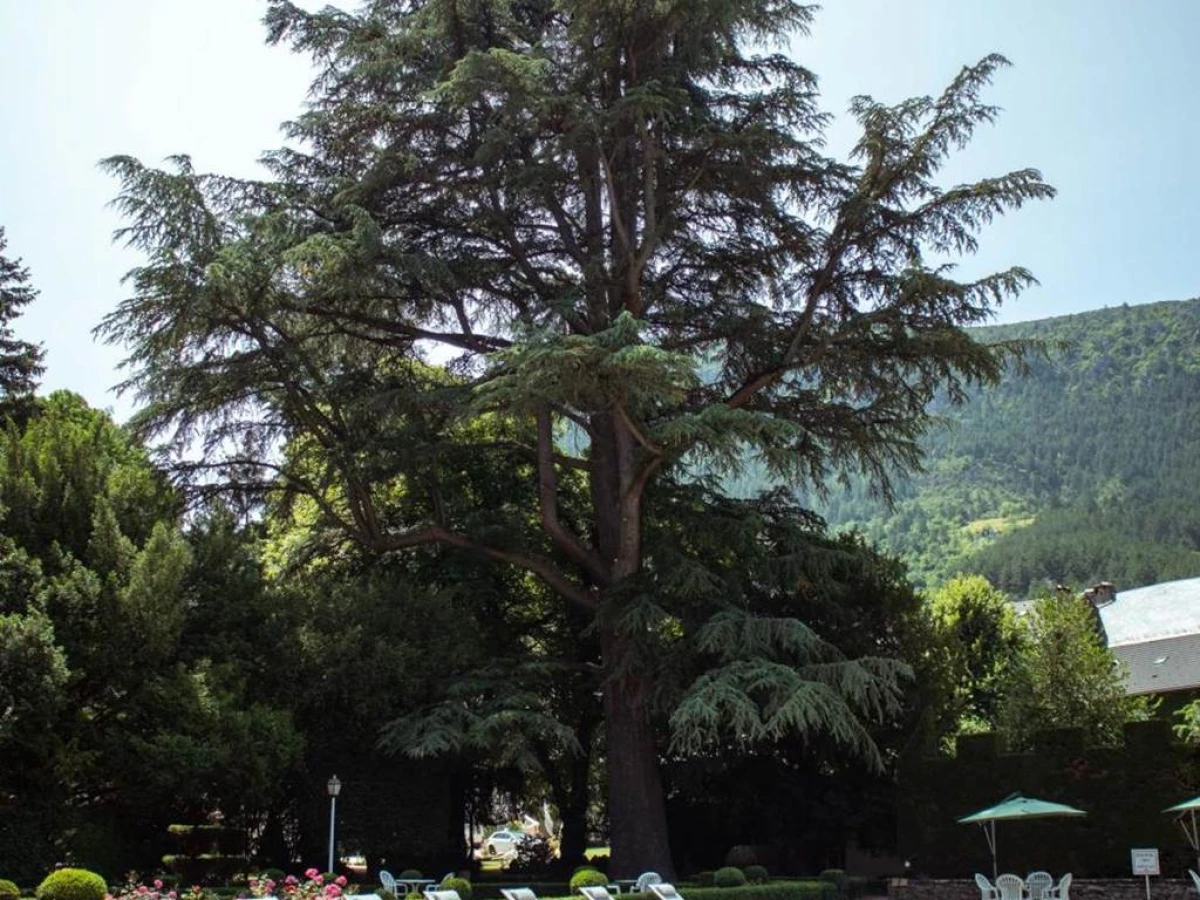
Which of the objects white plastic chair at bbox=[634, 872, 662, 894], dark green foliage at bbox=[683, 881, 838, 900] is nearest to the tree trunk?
white plastic chair at bbox=[634, 872, 662, 894]

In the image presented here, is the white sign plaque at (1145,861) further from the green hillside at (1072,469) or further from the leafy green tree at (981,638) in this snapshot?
the green hillside at (1072,469)

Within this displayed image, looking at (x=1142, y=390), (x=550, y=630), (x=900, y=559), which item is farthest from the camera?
(x=1142, y=390)

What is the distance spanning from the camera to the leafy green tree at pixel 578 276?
20641 millimetres

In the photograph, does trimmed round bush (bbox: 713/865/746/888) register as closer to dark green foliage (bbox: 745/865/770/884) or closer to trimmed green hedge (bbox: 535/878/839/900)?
trimmed green hedge (bbox: 535/878/839/900)

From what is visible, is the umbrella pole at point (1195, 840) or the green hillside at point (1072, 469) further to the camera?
the green hillside at point (1072, 469)

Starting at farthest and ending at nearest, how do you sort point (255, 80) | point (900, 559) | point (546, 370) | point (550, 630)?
1. point (550, 630)
2. point (900, 559)
3. point (255, 80)
4. point (546, 370)

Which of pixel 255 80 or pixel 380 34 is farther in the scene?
pixel 380 34

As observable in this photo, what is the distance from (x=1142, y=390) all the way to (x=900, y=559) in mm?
125531

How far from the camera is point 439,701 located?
71.8 feet

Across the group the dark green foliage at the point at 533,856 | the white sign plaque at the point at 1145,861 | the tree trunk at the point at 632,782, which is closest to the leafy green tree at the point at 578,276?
the tree trunk at the point at 632,782

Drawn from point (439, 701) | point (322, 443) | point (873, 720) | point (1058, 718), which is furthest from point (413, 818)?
point (1058, 718)

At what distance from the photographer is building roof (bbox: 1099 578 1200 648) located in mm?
41062

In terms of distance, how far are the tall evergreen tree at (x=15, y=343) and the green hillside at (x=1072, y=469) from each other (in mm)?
83983

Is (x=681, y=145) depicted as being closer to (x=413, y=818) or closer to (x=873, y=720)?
(x=873, y=720)
